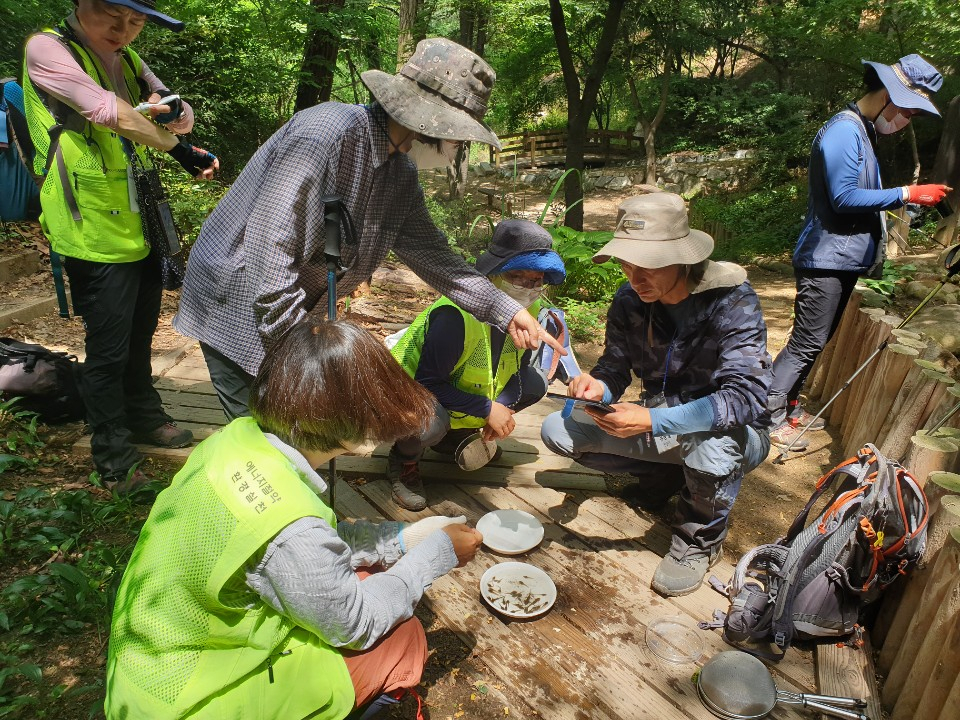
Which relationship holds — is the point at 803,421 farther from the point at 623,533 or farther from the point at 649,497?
the point at 623,533

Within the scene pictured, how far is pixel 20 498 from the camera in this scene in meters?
2.71

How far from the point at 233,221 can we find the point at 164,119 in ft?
3.10

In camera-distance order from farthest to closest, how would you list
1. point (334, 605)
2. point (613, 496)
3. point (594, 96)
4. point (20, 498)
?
point (594, 96), point (613, 496), point (20, 498), point (334, 605)

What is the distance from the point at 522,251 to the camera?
2846 mm

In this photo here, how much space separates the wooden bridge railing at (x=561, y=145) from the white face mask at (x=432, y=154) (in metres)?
17.4

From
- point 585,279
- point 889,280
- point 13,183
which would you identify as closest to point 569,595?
point 13,183

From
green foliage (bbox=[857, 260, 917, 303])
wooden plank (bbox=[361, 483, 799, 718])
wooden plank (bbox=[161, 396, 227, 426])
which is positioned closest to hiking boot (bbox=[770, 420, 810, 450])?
green foliage (bbox=[857, 260, 917, 303])

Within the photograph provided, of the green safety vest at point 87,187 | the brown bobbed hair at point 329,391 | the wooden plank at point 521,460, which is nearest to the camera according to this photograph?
the brown bobbed hair at point 329,391

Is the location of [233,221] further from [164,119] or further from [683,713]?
[683,713]

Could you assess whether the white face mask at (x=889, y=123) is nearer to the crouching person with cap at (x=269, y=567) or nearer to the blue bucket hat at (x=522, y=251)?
the blue bucket hat at (x=522, y=251)

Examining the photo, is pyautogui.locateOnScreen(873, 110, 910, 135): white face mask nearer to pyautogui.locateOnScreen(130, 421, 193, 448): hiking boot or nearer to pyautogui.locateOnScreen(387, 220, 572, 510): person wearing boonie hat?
pyautogui.locateOnScreen(387, 220, 572, 510): person wearing boonie hat

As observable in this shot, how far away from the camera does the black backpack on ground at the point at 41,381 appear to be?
3.26 meters

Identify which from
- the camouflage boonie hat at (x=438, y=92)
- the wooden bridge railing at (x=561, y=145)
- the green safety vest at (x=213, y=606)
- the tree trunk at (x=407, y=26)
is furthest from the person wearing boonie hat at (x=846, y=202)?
the wooden bridge railing at (x=561, y=145)

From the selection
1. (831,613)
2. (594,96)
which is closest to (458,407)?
(831,613)
